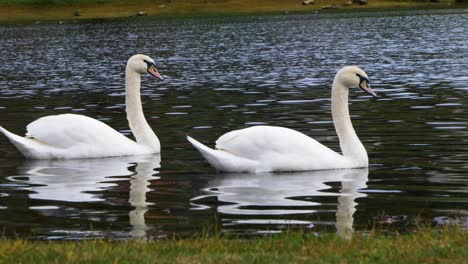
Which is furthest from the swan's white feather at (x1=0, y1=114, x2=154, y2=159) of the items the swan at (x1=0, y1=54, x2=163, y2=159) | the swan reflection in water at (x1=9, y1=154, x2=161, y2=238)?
the swan reflection in water at (x1=9, y1=154, x2=161, y2=238)

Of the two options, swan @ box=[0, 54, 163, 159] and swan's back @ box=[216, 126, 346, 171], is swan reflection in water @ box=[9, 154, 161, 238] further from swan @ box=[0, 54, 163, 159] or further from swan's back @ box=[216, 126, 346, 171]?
swan's back @ box=[216, 126, 346, 171]

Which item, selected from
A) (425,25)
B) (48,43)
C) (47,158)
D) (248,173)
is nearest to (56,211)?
(248,173)

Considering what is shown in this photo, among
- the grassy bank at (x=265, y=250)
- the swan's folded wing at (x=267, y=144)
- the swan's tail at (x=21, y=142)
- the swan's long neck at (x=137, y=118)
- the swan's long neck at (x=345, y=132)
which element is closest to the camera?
the grassy bank at (x=265, y=250)

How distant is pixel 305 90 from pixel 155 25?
60.8 meters

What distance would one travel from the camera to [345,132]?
1669cm

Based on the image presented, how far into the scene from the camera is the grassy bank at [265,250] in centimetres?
900

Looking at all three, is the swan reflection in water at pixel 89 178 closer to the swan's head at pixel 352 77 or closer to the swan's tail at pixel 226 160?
the swan's tail at pixel 226 160

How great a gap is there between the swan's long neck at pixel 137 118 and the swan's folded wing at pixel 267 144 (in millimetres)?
3131

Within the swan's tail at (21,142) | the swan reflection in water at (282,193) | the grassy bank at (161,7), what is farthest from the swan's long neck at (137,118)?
the grassy bank at (161,7)

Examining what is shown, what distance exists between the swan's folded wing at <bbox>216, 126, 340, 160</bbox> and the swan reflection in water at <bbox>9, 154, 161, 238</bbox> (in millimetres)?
1429

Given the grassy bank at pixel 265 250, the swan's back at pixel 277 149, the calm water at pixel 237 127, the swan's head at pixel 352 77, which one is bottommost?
the calm water at pixel 237 127

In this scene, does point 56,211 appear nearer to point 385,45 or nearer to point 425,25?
point 385,45

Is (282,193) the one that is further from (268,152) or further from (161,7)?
(161,7)

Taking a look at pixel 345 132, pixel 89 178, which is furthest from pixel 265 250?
pixel 345 132
